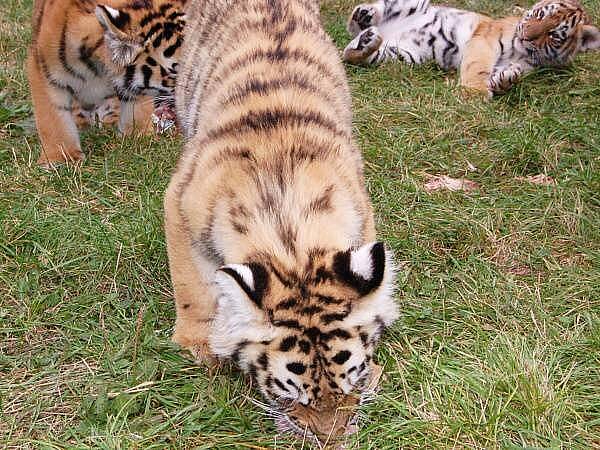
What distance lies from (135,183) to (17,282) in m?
1.19

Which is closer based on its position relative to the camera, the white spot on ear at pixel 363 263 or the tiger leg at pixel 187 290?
the white spot on ear at pixel 363 263

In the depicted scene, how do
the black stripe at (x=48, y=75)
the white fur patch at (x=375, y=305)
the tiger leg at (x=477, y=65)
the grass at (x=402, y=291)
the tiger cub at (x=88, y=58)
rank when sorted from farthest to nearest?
the tiger leg at (x=477, y=65) < the black stripe at (x=48, y=75) < the tiger cub at (x=88, y=58) < the grass at (x=402, y=291) < the white fur patch at (x=375, y=305)

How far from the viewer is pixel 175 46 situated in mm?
5391

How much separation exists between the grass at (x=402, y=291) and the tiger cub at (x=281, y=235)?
292 millimetres

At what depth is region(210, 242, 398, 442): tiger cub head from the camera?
110 inches

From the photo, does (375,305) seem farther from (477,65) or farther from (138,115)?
(477,65)

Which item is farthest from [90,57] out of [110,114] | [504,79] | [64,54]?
[504,79]

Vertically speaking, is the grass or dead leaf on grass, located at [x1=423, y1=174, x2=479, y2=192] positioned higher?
the grass

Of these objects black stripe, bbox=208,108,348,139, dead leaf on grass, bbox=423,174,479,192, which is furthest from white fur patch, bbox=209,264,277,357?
dead leaf on grass, bbox=423,174,479,192

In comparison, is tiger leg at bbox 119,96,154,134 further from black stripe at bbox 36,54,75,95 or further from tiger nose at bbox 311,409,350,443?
tiger nose at bbox 311,409,350,443

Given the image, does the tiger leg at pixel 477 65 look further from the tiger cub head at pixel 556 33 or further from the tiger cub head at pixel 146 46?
the tiger cub head at pixel 146 46

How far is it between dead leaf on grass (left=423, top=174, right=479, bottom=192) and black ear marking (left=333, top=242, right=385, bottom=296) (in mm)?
2358

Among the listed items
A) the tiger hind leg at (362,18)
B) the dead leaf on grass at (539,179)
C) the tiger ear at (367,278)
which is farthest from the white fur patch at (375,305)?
the tiger hind leg at (362,18)

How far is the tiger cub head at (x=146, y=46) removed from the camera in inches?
204
